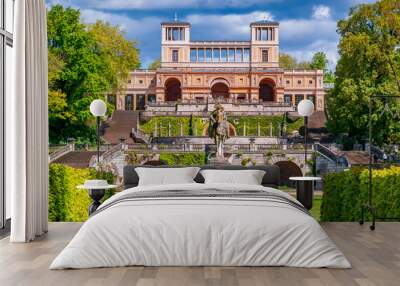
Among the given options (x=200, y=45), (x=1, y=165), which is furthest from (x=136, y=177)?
(x=200, y=45)

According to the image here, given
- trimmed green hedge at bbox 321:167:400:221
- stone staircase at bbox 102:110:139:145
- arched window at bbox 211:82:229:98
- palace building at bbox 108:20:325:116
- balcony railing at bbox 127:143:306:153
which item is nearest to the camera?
trimmed green hedge at bbox 321:167:400:221

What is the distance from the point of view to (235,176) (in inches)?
229

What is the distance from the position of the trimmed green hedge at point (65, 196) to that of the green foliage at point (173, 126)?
17220 millimetres

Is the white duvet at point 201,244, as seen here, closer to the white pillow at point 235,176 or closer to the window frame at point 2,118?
the white pillow at point 235,176

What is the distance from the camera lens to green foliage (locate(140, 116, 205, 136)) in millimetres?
24609

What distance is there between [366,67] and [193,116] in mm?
9777

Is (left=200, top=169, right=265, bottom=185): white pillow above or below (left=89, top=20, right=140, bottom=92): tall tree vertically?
below

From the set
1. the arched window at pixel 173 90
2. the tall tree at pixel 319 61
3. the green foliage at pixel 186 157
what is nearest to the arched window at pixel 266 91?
the tall tree at pixel 319 61

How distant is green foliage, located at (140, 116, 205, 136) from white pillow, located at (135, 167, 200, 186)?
1852 cm

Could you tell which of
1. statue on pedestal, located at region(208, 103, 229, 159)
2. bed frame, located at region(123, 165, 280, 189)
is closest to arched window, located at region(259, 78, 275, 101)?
statue on pedestal, located at region(208, 103, 229, 159)

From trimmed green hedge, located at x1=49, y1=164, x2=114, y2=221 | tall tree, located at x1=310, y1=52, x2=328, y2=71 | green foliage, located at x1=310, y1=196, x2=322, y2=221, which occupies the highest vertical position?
tall tree, located at x1=310, y1=52, x2=328, y2=71

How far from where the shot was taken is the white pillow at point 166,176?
19.0 ft

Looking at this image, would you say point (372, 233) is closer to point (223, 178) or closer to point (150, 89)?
point (223, 178)

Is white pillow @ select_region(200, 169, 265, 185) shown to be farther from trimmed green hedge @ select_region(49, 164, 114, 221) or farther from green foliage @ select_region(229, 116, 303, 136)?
green foliage @ select_region(229, 116, 303, 136)
